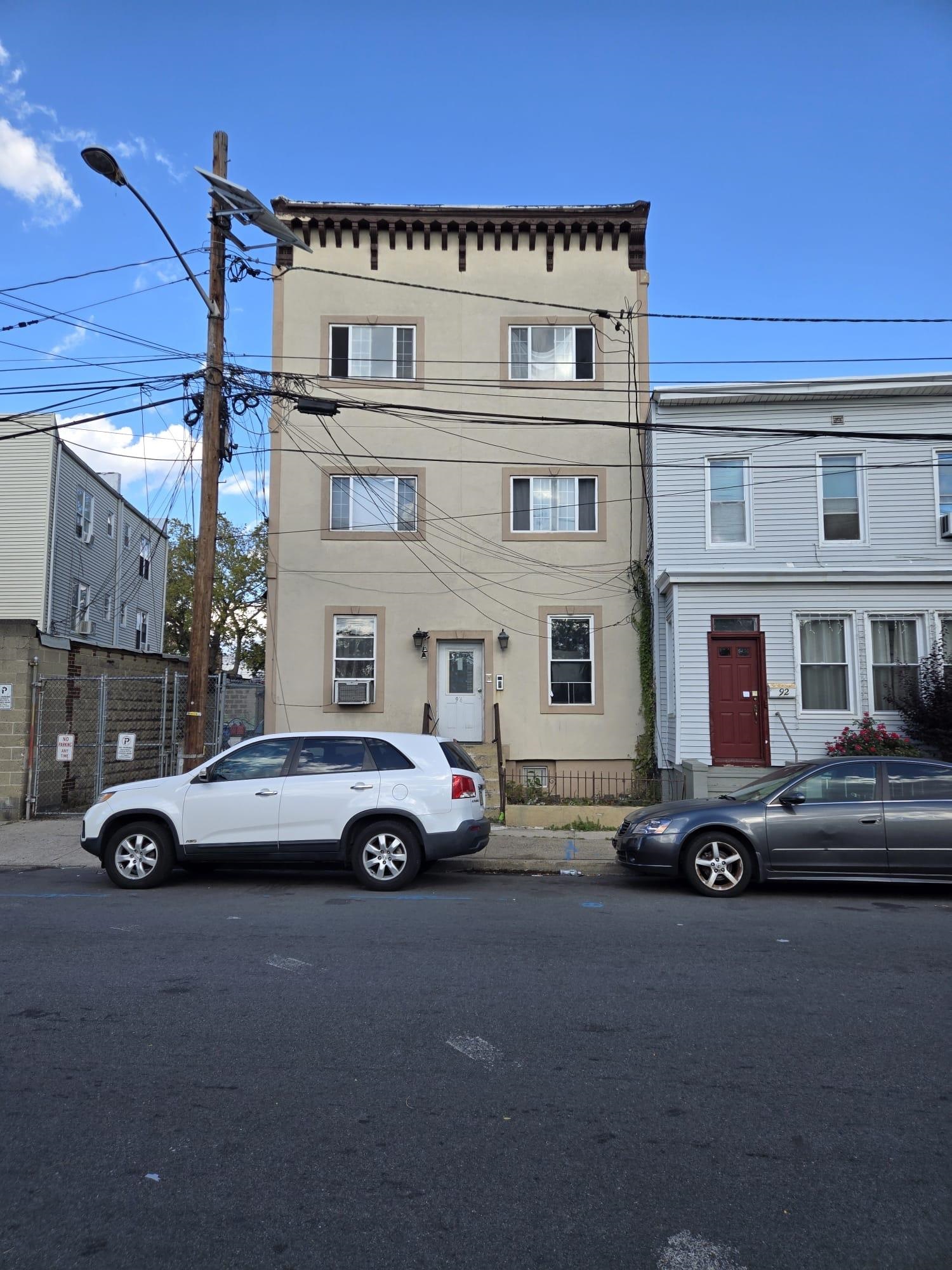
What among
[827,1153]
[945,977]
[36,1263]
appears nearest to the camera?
[36,1263]

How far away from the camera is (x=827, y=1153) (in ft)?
12.6

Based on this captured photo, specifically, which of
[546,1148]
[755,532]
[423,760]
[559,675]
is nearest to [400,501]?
[559,675]

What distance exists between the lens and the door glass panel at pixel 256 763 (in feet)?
32.9

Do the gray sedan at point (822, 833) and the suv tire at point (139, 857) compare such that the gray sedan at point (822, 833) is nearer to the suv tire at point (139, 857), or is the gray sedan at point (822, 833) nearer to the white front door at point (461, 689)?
the suv tire at point (139, 857)

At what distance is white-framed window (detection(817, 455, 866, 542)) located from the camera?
55.4 feet

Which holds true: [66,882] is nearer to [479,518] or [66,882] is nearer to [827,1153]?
[827,1153]

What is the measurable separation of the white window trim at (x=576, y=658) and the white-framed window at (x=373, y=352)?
5.61 m

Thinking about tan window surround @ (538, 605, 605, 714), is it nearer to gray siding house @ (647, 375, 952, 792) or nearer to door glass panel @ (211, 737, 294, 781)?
gray siding house @ (647, 375, 952, 792)

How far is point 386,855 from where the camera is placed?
9773 millimetres

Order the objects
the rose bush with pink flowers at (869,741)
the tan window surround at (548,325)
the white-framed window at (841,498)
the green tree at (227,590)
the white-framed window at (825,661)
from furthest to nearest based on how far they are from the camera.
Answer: the green tree at (227,590) < the tan window surround at (548,325) < the white-framed window at (841,498) < the white-framed window at (825,661) < the rose bush with pink flowers at (869,741)

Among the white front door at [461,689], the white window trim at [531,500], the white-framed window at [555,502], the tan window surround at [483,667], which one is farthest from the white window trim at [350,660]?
the white-framed window at [555,502]

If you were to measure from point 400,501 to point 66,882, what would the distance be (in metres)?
10.0

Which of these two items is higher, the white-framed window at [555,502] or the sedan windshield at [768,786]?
the white-framed window at [555,502]

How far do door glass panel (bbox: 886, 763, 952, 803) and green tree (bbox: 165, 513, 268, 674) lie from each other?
3435 cm
